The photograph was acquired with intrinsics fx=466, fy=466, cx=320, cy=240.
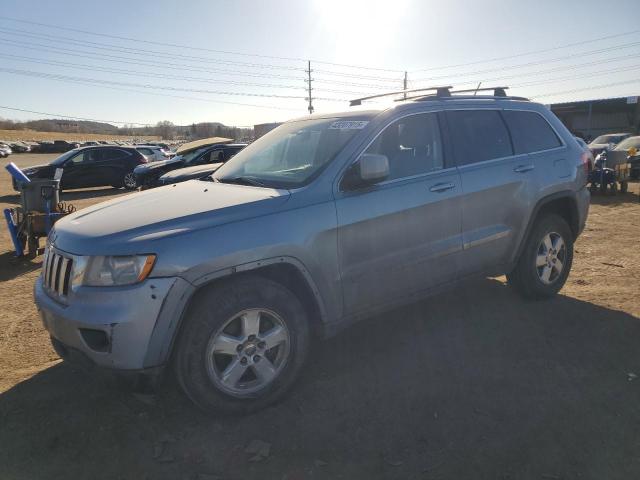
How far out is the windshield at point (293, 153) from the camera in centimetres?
332

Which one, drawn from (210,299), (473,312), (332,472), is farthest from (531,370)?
(210,299)

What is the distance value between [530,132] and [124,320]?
3.91 meters

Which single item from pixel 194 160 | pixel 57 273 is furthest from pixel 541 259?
pixel 194 160

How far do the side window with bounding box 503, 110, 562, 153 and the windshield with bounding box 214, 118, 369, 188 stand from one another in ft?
5.70

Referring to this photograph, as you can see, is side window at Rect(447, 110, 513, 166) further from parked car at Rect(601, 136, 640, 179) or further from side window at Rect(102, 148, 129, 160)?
side window at Rect(102, 148, 129, 160)

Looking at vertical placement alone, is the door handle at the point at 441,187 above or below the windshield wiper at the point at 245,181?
below

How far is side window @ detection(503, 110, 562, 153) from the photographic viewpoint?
4.33 meters

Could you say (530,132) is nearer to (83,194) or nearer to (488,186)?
(488,186)

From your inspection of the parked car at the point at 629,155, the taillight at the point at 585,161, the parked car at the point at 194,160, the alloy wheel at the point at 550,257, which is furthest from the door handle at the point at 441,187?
the parked car at the point at 629,155

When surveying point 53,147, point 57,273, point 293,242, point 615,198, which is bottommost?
point 615,198

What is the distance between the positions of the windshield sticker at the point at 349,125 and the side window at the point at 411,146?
15 centimetres

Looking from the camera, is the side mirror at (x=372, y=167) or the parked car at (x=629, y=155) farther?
the parked car at (x=629, y=155)

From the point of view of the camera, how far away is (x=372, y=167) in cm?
304

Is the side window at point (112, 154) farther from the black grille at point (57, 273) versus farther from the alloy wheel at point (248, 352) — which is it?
the alloy wheel at point (248, 352)
